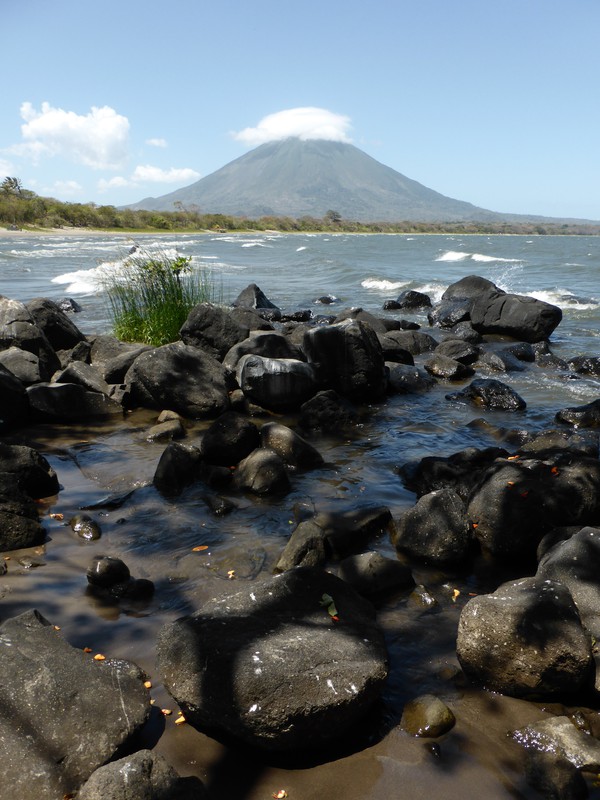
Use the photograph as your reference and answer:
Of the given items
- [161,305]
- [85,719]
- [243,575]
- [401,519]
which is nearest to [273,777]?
[85,719]

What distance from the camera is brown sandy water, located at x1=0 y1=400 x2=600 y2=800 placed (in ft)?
10.0

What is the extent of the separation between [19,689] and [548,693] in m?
2.60

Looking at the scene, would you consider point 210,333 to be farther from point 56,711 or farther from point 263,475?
point 56,711

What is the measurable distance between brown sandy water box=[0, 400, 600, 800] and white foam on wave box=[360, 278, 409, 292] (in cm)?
1949

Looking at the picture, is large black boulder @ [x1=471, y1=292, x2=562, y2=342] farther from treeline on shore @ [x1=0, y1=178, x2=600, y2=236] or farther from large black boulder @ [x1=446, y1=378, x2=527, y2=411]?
treeline on shore @ [x1=0, y1=178, x2=600, y2=236]

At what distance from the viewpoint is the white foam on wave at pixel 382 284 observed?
1051 inches

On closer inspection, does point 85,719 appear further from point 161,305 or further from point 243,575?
point 161,305

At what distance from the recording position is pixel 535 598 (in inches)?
145

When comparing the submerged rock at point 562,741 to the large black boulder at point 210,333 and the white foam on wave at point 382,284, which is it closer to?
the large black boulder at point 210,333

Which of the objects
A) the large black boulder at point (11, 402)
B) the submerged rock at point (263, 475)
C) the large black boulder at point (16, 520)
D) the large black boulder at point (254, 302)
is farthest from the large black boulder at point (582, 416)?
the large black boulder at point (254, 302)

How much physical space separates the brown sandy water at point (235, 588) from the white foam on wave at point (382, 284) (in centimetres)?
1949

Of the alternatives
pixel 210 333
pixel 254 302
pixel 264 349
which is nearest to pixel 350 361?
pixel 264 349

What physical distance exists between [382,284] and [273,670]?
999 inches

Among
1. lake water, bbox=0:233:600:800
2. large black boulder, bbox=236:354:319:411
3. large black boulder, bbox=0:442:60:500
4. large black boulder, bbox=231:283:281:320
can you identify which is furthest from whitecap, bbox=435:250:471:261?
large black boulder, bbox=0:442:60:500
